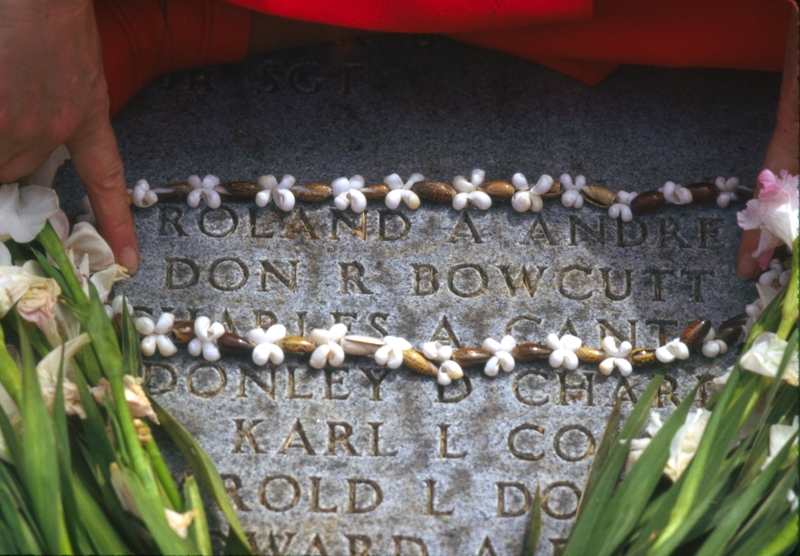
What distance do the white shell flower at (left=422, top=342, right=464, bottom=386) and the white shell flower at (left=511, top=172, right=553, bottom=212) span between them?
250 millimetres

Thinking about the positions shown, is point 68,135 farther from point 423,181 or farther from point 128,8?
point 423,181

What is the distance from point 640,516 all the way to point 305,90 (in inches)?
32.0

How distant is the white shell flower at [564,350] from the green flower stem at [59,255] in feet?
2.19

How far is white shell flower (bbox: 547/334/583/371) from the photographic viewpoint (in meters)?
1.13

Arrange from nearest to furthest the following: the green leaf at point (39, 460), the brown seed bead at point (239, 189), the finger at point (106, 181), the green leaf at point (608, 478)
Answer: the green leaf at point (39, 460) < the green leaf at point (608, 478) < the finger at point (106, 181) < the brown seed bead at point (239, 189)

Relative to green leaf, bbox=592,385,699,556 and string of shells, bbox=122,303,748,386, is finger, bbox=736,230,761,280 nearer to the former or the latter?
string of shells, bbox=122,303,748,386

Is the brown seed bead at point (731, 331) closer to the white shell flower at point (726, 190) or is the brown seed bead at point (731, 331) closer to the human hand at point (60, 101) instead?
the white shell flower at point (726, 190)

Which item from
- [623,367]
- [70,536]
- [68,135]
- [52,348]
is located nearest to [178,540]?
[70,536]

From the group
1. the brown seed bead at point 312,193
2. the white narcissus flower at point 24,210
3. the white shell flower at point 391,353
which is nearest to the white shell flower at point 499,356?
the white shell flower at point 391,353

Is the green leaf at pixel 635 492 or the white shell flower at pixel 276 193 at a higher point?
the white shell flower at pixel 276 193

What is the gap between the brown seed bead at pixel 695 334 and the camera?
1147 millimetres

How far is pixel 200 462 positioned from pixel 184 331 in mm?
213

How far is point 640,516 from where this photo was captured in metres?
0.97

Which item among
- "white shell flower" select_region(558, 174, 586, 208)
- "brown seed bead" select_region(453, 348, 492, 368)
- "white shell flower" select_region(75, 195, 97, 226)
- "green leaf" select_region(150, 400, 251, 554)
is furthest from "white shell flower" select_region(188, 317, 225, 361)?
"white shell flower" select_region(558, 174, 586, 208)
